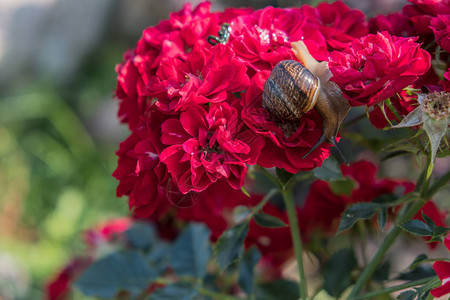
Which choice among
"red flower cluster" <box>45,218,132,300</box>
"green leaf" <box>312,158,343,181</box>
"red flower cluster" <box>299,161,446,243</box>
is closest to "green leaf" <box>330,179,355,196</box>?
"red flower cluster" <box>299,161,446,243</box>

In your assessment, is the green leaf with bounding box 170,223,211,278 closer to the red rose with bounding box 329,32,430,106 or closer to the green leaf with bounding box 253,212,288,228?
the green leaf with bounding box 253,212,288,228

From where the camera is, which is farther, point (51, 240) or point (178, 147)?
point (51, 240)

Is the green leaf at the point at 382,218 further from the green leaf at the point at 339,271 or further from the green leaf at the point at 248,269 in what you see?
the green leaf at the point at 248,269

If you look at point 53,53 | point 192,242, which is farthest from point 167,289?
point 53,53

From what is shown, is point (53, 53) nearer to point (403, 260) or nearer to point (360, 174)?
point (403, 260)

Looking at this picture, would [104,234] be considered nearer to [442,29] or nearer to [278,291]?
[278,291]

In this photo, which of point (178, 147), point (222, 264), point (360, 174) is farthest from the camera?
point (360, 174)
